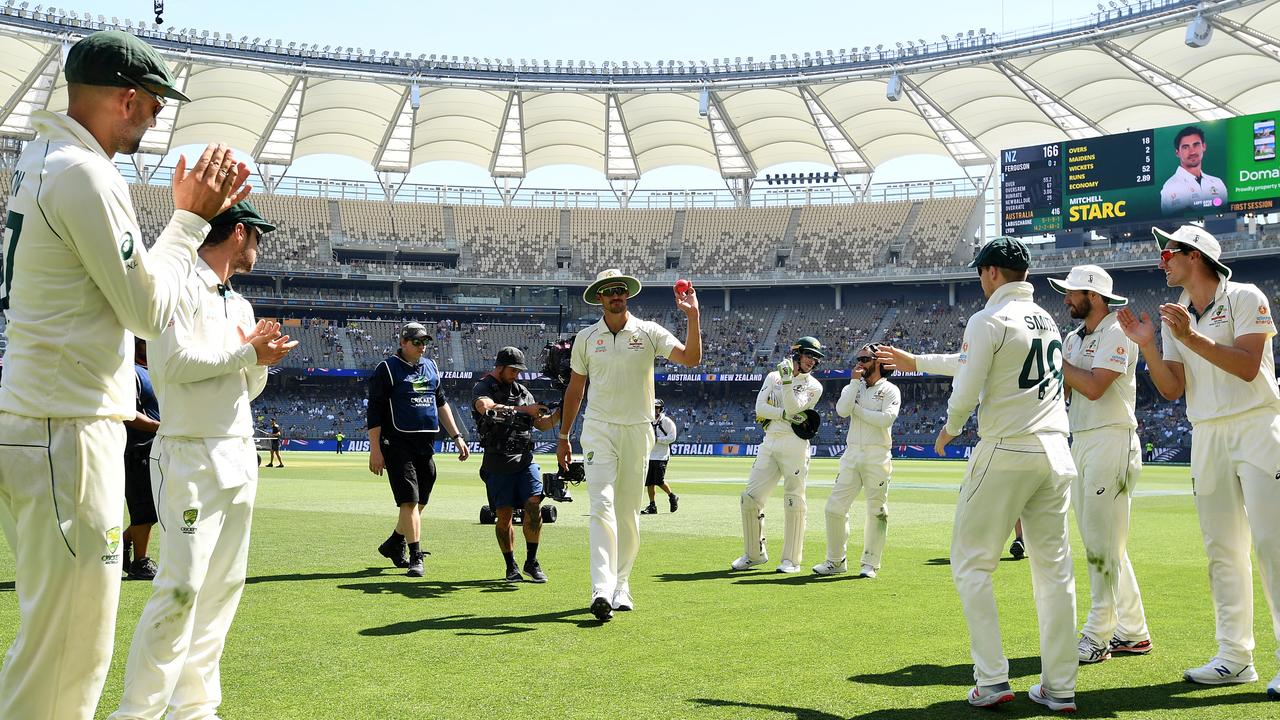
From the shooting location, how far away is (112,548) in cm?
332

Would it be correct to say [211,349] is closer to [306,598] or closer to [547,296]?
[306,598]

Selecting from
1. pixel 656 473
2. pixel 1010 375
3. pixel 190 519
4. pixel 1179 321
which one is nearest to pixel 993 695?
pixel 1010 375

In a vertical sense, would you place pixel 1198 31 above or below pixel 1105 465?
above

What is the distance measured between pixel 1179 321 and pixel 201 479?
17.1 feet

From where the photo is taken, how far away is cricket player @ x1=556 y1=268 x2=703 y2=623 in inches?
324

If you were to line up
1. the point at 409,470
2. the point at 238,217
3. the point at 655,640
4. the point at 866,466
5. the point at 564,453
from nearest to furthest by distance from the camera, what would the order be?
the point at 238,217, the point at 655,640, the point at 564,453, the point at 409,470, the point at 866,466

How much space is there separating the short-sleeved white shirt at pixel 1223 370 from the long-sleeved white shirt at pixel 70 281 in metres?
5.49

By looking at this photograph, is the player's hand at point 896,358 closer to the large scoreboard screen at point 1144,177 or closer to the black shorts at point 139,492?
the black shorts at point 139,492

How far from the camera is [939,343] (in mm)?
61844

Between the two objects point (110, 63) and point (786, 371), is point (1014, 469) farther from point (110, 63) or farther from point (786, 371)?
point (786, 371)

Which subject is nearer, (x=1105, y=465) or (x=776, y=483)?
(x=1105, y=465)

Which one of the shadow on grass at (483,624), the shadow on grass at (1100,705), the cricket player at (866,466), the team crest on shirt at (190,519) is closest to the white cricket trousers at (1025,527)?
the shadow on grass at (1100,705)

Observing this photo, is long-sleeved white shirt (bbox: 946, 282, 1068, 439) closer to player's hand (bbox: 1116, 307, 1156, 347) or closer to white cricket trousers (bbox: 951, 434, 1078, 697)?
white cricket trousers (bbox: 951, 434, 1078, 697)

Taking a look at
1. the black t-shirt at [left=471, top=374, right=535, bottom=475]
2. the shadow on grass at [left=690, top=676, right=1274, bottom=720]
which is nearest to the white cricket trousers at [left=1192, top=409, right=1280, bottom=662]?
the shadow on grass at [left=690, top=676, right=1274, bottom=720]
